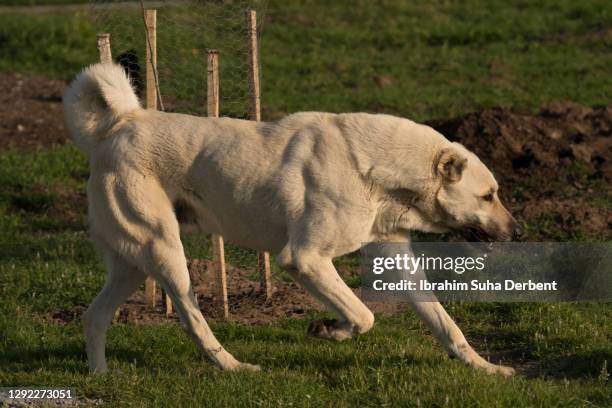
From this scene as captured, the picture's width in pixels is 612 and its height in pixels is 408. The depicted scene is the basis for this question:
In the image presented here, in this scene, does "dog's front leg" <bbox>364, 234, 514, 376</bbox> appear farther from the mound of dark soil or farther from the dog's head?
the mound of dark soil

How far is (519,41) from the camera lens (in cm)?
1905

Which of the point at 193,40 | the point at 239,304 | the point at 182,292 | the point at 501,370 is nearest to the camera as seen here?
the point at 501,370

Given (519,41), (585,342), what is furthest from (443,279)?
(519,41)

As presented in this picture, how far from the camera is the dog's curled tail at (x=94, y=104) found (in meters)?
7.14

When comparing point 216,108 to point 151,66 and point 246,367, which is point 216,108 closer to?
point 151,66

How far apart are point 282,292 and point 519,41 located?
36.4ft

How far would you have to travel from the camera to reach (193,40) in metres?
12.6

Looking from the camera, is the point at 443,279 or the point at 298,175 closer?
the point at 298,175

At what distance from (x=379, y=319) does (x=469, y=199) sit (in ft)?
5.24

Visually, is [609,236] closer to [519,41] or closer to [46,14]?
[519,41]

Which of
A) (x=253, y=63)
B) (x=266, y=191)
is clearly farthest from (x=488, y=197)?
(x=253, y=63)

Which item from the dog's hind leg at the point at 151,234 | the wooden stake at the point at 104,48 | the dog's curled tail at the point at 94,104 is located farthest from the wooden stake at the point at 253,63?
the dog's hind leg at the point at 151,234

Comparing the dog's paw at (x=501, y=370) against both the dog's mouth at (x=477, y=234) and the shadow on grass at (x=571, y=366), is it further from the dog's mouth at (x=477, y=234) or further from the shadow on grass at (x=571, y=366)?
the dog's mouth at (x=477, y=234)

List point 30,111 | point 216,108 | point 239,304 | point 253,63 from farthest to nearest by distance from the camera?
point 30,111
point 239,304
point 253,63
point 216,108
